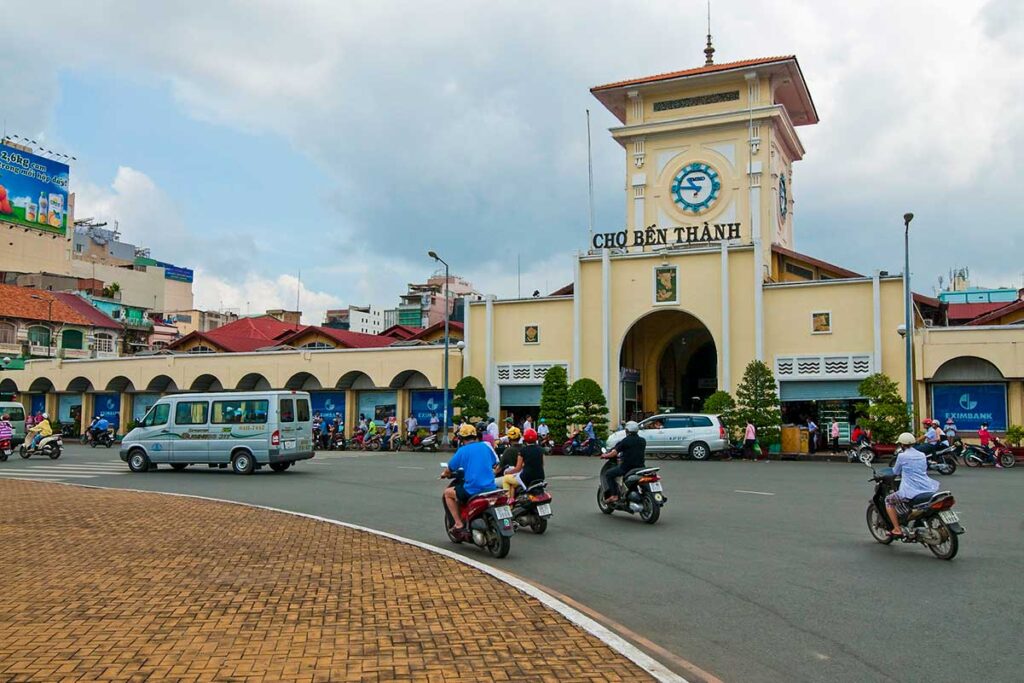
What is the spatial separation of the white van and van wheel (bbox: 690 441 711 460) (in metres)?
12.8

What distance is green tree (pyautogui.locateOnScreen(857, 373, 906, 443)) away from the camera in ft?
96.9

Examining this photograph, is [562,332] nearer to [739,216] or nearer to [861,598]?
[739,216]

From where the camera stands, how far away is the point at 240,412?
2275cm

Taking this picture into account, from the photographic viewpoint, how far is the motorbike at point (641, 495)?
13.1m

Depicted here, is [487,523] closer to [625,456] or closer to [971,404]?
[625,456]

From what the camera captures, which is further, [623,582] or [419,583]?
[623,582]

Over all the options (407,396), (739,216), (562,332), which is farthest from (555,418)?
(739,216)

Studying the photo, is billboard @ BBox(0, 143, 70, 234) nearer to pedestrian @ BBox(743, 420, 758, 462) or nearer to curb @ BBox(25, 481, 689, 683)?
pedestrian @ BBox(743, 420, 758, 462)

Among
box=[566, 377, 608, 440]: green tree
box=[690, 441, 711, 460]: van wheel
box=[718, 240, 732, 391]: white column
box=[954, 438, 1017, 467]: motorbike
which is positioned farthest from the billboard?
box=[954, 438, 1017, 467]: motorbike

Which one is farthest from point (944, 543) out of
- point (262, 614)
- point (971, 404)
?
point (971, 404)

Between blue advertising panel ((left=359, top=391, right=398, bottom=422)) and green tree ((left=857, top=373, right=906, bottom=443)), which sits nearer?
green tree ((left=857, top=373, right=906, bottom=443))

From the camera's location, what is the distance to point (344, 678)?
5.36m

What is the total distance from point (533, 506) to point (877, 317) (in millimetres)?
24759

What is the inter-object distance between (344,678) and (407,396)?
37.1 meters
